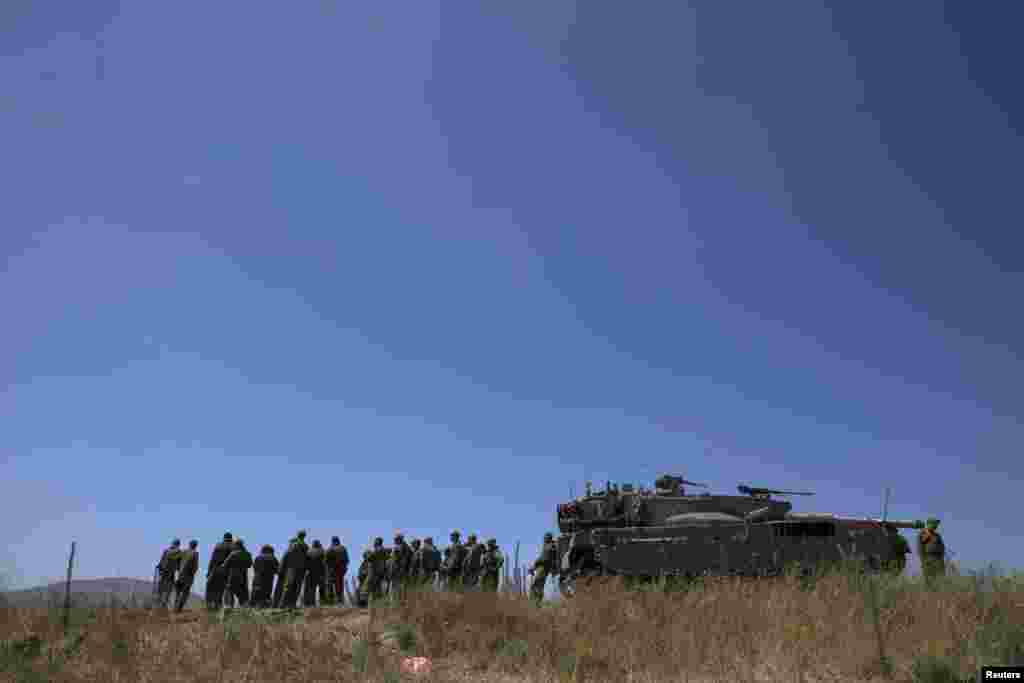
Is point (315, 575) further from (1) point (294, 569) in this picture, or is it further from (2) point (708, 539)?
(2) point (708, 539)

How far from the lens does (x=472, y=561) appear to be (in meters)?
22.5

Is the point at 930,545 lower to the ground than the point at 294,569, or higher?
higher

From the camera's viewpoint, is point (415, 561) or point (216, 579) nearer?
point (216, 579)

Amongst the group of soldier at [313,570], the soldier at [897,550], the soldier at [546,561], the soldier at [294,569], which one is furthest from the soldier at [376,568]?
the soldier at [897,550]

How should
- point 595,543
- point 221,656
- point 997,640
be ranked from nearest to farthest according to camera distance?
point 997,640 → point 221,656 → point 595,543

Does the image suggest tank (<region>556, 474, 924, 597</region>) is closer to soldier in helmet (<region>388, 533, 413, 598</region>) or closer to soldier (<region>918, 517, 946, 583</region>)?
soldier (<region>918, 517, 946, 583</region>)

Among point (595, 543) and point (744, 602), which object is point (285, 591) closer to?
point (595, 543)

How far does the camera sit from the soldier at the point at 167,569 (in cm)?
2077

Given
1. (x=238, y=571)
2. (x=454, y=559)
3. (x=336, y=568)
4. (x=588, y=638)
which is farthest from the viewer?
(x=454, y=559)

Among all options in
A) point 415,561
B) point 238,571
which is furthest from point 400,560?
point 238,571

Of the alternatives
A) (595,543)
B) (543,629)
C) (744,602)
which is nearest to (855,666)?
(744,602)

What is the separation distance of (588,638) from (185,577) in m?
12.4

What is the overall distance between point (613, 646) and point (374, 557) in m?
10.8

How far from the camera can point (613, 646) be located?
12875mm
